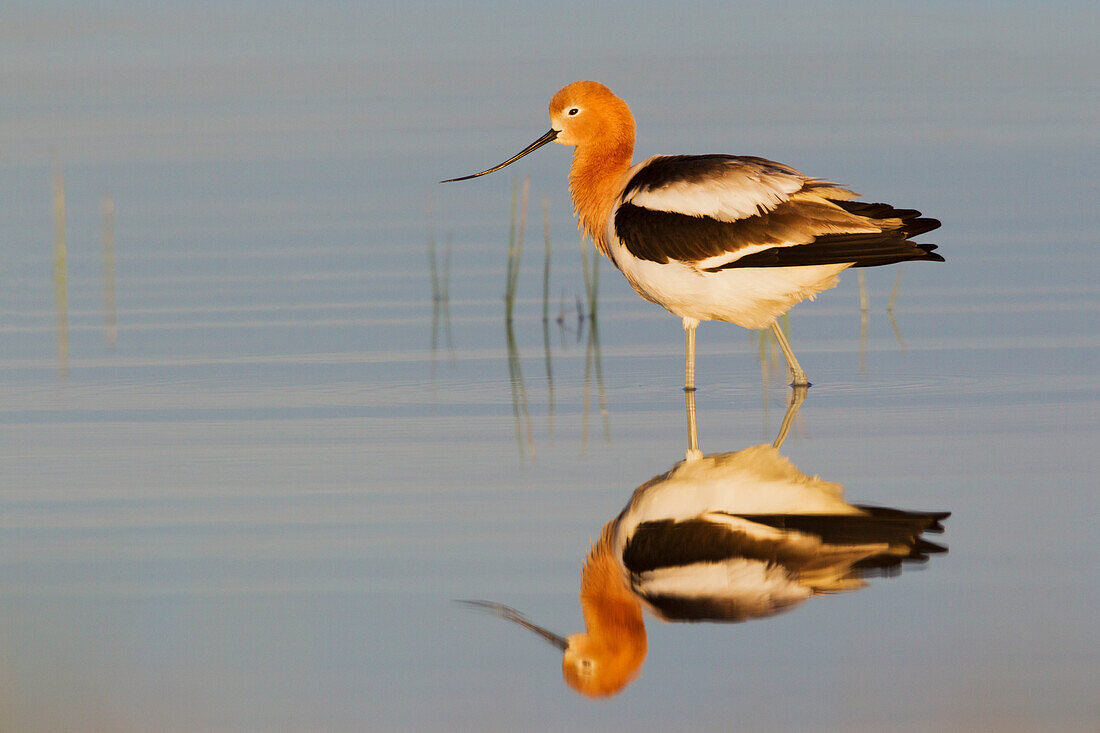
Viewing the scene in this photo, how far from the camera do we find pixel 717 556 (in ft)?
21.5

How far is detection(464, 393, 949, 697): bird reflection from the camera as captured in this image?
587cm

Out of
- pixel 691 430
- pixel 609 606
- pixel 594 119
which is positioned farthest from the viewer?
pixel 594 119

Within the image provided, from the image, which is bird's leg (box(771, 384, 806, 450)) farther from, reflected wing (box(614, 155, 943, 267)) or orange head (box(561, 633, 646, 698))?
orange head (box(561, 633, 646, 698))

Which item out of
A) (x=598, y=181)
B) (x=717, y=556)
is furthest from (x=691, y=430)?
(x=598, y=181)

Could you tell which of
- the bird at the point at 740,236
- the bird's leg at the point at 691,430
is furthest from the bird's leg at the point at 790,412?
the bird's leg at the point at 691,430

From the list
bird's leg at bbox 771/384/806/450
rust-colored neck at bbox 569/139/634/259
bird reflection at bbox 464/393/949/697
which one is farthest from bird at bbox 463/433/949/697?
rust-colored neck at bbox 569/139/634/259

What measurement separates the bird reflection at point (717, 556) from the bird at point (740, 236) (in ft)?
8.03

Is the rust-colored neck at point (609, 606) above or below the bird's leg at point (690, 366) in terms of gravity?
below

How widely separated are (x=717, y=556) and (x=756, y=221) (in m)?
3.95

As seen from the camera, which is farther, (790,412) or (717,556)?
(790,412)

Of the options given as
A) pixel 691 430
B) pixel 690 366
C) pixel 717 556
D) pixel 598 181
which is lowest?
pixel 717 556

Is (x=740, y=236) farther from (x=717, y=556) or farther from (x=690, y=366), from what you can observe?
(x=717, y=556)

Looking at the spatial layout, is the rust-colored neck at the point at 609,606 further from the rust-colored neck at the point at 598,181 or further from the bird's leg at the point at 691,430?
the rust-colored neck at the point at 598,181

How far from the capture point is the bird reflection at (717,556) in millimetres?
5867
